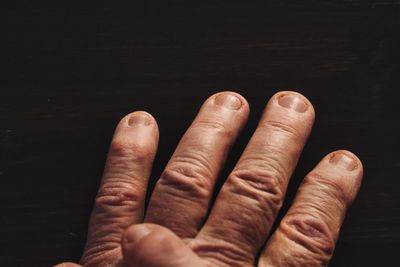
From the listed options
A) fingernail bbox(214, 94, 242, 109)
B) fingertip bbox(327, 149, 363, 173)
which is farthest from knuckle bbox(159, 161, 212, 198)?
fingertip bbox(327, 149, 363, 173)

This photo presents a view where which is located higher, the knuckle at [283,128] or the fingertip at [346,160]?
the knuckle at [283,128]

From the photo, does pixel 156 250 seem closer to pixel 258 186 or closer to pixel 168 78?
pixel 258 186

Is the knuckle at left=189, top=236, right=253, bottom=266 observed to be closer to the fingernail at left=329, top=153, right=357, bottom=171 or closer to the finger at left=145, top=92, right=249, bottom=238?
the finger at left=145, top=92, right=249, bottom=238

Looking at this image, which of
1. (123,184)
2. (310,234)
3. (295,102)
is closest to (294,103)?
(295,102)

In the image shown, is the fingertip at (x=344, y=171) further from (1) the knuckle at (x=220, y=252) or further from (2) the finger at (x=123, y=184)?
(2) the finger at (x=123, y=184)

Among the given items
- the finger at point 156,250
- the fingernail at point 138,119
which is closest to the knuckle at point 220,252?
the finger at point 156,250

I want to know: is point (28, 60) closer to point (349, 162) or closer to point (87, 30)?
point (87, 30)
